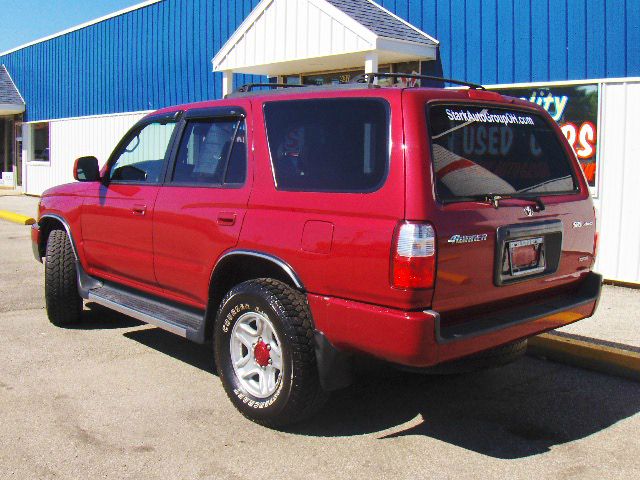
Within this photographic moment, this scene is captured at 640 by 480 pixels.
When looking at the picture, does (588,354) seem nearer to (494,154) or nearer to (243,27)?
(494,154)

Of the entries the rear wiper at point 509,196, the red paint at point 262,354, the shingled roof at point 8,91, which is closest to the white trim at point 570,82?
the rear wiper at point 509,196

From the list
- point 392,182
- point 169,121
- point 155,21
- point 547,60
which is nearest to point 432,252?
point 392,182

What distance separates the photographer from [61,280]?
232 inches

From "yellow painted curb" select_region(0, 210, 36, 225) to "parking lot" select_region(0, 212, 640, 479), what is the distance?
9.67 m

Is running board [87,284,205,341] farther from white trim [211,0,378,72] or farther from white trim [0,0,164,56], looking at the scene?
white trim [0,0,164,56]

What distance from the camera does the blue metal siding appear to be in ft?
28.3

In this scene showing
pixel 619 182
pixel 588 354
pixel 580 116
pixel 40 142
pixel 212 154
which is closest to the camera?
pixel 212 154

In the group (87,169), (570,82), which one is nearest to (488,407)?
(87,169)

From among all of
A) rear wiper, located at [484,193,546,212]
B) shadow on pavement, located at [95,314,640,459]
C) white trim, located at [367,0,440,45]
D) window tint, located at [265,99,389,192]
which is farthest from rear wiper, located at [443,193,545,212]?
white trim, located at [367,0,440,45]

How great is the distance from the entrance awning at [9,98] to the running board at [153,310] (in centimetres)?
2042

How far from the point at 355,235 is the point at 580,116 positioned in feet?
18.8

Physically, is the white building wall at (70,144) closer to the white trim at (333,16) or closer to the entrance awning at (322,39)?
the white trim at (333,16)

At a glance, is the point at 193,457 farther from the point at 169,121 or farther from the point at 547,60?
the point at 547,60

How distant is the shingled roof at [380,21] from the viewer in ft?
33.2
